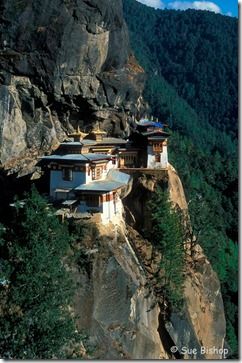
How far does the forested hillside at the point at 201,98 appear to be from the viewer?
5725 centimetres

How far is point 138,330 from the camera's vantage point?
23438 millimetres

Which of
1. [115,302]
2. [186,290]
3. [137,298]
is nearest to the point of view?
[115,302]

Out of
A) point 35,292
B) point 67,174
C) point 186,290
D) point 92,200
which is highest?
point 67,174

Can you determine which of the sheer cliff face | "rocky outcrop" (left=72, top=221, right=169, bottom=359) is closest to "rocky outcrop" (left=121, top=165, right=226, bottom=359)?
"rocky outcrop" (left=72, top=221, right=169, bottom=359)

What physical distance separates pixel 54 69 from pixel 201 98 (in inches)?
4015

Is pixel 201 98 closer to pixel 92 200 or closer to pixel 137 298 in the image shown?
pixel 92 200

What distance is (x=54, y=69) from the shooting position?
30844 mm

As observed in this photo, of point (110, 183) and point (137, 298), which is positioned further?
point (110, 183)

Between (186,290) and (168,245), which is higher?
(168,245)

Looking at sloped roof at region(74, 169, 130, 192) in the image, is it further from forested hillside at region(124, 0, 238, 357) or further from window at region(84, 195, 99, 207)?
forested hillside at region(124, 0, 238, 357)

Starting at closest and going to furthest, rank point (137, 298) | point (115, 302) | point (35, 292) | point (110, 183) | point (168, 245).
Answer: point (35, 292)
point (115, 302)
point (137, 298)
point (110, 183)
point (168, 245)

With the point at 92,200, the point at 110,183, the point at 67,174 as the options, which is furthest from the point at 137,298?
the point at 67,174

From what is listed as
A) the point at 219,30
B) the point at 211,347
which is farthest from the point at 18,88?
the point at 219,30

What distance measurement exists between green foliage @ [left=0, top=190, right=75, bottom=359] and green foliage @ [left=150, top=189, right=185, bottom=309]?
6.51 meters
